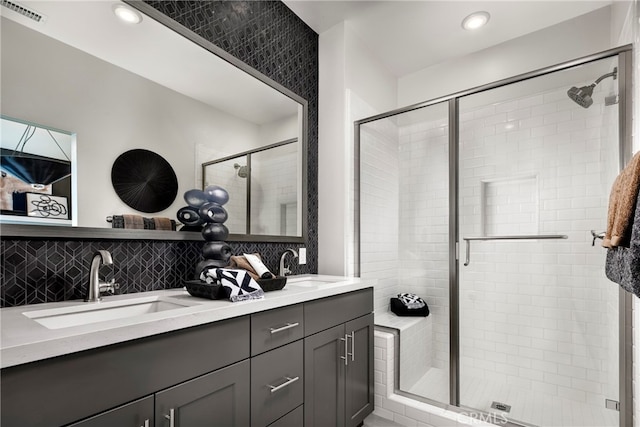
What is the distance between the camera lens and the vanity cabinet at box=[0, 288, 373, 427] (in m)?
0.74

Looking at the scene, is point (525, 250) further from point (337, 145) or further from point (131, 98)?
point (131, 98)

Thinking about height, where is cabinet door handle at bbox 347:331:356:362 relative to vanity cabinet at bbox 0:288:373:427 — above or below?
below

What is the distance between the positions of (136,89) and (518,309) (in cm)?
266

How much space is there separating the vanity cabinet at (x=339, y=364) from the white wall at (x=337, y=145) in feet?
1.72

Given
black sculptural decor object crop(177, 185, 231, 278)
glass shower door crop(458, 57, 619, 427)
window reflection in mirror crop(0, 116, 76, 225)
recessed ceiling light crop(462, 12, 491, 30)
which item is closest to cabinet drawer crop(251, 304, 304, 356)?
black sculptural decor object crop(177, 185, 231, 278)

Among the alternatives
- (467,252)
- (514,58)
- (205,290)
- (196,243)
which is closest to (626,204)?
(467,252)

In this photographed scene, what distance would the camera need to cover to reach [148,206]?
144cm

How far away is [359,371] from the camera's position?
190cm

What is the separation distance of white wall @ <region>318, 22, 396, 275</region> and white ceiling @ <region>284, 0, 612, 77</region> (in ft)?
0.48

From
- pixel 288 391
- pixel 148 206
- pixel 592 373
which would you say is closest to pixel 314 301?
pixel 288 391

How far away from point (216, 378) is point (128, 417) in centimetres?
27

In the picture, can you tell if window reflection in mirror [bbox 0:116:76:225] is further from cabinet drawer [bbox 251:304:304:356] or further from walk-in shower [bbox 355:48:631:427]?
walk-in shower [bbox 355:48:631:427]

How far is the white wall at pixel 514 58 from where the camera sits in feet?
7.72

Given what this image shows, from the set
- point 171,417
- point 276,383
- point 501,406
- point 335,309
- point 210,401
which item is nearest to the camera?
point 171,417
